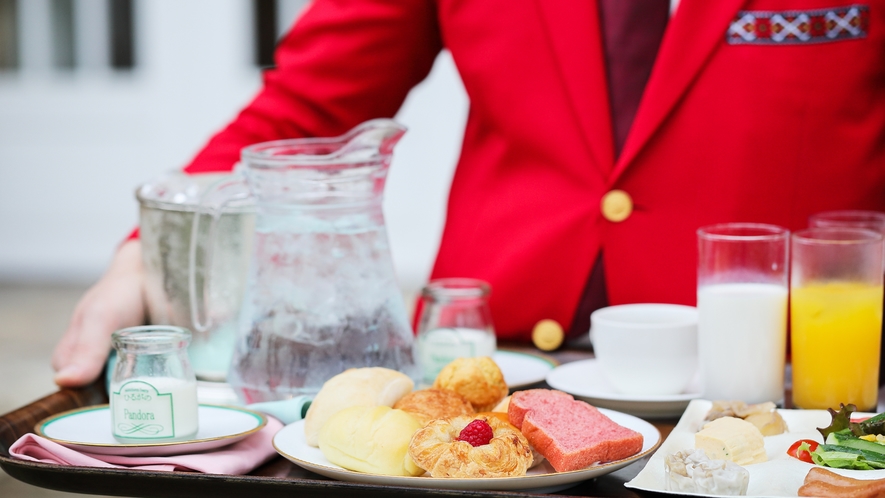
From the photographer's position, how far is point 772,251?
1053 mm

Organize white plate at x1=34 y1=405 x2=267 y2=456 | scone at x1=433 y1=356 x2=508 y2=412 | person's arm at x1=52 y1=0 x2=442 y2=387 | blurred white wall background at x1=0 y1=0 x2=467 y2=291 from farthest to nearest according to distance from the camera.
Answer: blurred white wall background at x1=0 y1=0 x2=467 y2=291
person's arm at x1=52 y1=0 x2=442 y2=387
scone at x1=433 y1=356 x2=508 y2=412
white plate at x1=34 y1=405 x2=267 y2=456

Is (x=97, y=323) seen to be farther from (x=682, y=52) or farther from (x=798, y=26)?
(x=798, y=26)

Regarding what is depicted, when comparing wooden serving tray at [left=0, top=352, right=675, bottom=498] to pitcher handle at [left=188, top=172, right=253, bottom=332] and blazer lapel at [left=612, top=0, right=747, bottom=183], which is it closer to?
pitcher handle at [left=188, top=172, right=253, bottom=332]

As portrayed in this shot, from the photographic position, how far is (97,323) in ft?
3.87

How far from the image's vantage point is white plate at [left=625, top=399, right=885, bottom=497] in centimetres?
77

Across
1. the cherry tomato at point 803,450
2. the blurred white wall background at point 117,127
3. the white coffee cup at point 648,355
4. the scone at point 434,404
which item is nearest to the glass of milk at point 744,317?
the white coffee cup at point 648,355

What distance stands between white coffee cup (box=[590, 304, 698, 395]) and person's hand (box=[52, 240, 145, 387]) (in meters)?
0.52

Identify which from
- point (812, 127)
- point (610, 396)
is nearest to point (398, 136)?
point (610, 396)

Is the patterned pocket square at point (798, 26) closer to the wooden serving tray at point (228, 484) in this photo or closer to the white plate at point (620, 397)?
the white plate at point (620, 397)

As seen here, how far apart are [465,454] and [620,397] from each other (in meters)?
0.30

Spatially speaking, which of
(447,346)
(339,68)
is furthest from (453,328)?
(339,68)

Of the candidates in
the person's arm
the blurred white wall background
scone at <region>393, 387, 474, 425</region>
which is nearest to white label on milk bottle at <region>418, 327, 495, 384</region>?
scone at <region>393, 387, 474, 425</region>

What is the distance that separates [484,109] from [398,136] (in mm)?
422

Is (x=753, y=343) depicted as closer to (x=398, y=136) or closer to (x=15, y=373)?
(x=398, y=136)
